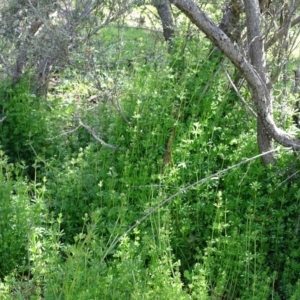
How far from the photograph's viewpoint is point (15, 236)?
13.3 ft

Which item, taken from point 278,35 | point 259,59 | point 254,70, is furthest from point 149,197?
point 278,35

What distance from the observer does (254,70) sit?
4.68 meters

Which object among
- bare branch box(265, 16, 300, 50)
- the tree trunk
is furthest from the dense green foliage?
bare branch box(265, 16, 300, 50)

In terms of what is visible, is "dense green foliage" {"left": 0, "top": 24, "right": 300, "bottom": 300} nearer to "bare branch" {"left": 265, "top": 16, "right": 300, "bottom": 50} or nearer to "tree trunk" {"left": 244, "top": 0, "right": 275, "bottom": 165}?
"tree trunk" {"left": 244, "top": 0, "right": 275, "bottom": 165}

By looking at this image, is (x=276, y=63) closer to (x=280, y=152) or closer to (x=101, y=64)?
(x=280, y=152)

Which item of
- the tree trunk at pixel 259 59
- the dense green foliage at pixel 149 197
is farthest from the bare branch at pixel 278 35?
the dense green foliage at pixel 149 197

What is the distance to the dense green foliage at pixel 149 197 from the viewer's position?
364 cm

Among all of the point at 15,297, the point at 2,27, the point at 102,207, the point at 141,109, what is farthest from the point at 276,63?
the point at 15,297

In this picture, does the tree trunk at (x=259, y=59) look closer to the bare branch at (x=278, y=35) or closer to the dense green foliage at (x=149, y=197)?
the dense green foliage at (x=149, y=197)

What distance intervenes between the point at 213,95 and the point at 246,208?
3.61 ft

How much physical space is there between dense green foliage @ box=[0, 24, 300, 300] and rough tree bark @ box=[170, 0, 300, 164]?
21cm

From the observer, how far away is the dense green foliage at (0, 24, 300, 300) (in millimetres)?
3639

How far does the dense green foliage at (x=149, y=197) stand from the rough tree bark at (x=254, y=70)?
0.70 feet

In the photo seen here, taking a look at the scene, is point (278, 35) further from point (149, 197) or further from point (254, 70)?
point (149, 197)
